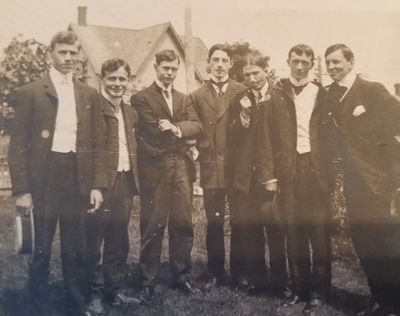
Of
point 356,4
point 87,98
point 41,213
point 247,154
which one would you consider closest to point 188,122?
point 247,154

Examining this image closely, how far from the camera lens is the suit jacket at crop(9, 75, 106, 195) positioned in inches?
116

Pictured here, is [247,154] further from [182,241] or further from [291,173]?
[182,241]

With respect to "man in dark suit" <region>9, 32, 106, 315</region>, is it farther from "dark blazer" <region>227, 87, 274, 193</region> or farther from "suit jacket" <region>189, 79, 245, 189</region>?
"dark blazer" <region>227, 87, 274, 193</region>

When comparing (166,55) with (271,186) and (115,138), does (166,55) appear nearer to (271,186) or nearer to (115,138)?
(115,138)

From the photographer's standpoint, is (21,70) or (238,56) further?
(238,56)

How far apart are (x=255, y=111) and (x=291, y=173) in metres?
0.50

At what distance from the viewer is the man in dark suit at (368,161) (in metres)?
3.10

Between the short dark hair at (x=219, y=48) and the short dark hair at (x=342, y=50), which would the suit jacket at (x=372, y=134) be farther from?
the short dark hair at (x=219, y=48)

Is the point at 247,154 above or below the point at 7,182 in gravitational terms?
above

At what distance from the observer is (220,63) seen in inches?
123

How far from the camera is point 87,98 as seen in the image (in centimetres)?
303

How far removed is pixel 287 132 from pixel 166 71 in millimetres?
932

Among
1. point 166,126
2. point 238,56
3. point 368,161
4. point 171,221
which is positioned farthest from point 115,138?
point 368,161

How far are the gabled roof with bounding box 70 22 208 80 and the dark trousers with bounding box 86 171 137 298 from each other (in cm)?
78
